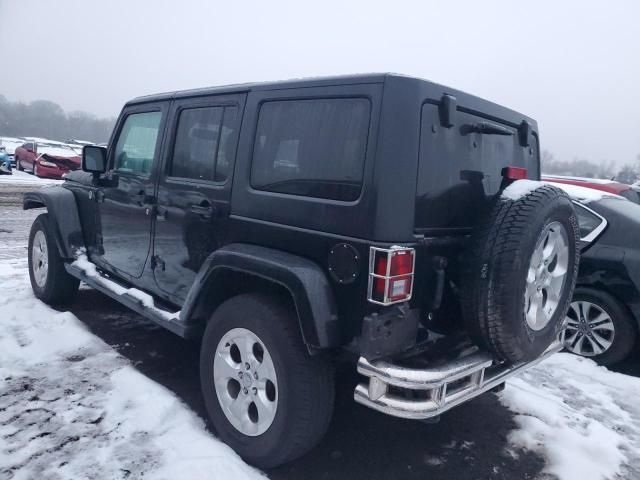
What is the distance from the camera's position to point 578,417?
11.2ft

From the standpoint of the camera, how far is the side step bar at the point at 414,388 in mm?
2184

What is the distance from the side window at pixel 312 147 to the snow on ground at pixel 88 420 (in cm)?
151

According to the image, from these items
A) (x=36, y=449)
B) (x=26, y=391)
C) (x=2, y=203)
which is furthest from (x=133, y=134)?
(x=2, y=203)

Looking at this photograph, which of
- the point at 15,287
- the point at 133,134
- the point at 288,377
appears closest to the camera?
the point at 288,377

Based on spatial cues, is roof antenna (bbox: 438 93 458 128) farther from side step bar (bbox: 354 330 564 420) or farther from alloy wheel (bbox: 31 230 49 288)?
alloy wheel (bbox: 31 230 49 288)

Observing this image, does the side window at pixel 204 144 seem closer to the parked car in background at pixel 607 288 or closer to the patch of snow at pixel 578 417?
the patch of snow at pixel 578 417

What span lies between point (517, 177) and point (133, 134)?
3.01 meters

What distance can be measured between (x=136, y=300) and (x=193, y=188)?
3.45 ft

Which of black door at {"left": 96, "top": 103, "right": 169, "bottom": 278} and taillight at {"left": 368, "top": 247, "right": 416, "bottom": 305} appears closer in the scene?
taillight at {"left": 368, "top": 247, "right": 416, "bottom": 305}

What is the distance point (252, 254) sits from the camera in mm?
2609

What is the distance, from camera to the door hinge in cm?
358

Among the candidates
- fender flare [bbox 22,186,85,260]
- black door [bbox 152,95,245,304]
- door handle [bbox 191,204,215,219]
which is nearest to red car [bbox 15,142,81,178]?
fender flare [bbox 22,186,85,260]

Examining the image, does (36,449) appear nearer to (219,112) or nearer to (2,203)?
(219,112)

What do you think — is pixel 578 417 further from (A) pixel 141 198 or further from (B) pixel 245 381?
(A) pixel 141 198
